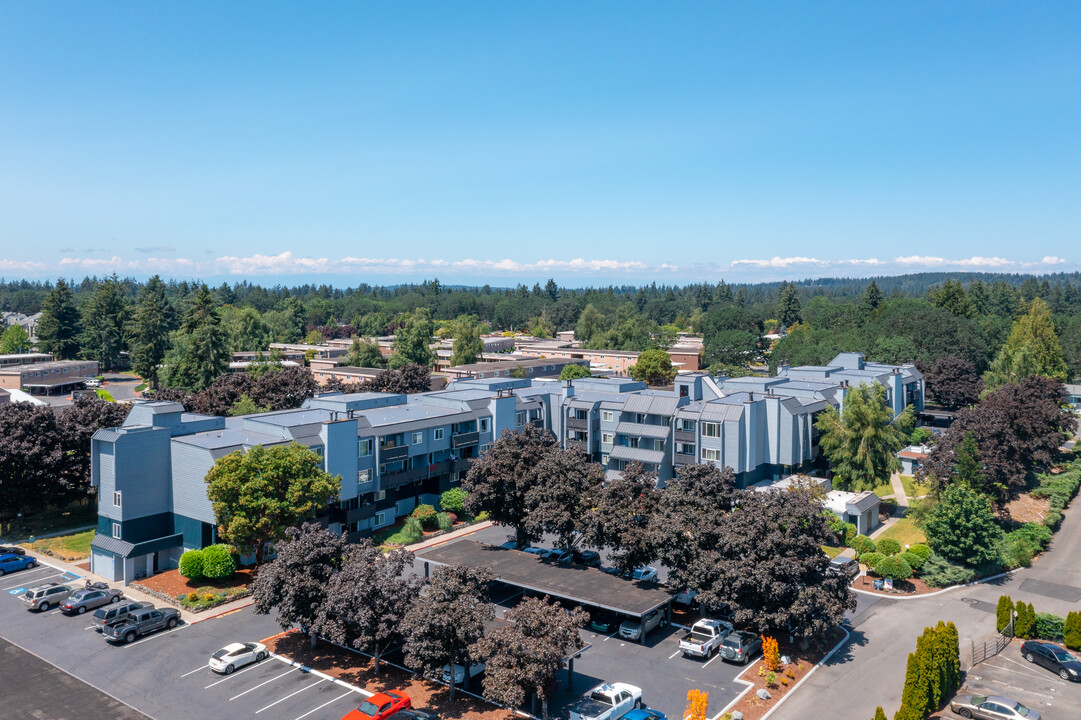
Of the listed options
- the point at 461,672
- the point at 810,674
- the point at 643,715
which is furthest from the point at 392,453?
the point at 810,674

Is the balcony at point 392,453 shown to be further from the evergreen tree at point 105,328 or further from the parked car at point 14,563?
the evergreen tree at point 105,328

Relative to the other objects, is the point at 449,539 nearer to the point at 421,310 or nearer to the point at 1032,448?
the point at 1032,448

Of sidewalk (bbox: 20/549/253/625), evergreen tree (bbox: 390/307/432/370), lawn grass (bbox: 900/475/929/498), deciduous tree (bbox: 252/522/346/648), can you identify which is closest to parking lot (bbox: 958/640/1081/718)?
lawn grass (bbox: 900/475/929/498)

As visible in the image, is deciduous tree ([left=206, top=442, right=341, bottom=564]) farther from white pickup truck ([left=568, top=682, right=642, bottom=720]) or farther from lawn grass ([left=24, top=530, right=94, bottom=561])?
white pickup truck ([left=568, top=682, right=642, bottom=720])

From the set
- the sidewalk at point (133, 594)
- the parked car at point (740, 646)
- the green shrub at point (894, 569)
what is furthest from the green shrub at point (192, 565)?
the green shrub at point (894, 569)

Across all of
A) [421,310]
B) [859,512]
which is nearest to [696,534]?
[859,512]

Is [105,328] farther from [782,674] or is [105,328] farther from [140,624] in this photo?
[782,674]
